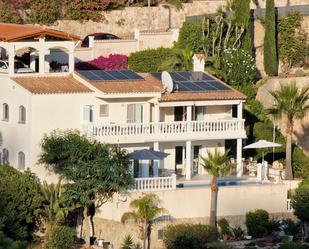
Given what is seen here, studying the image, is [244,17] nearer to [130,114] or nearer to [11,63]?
[130,114]

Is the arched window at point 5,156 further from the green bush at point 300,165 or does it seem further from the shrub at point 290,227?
the green bush at point 300,165

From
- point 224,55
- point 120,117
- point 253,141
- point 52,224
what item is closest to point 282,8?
point 224,55

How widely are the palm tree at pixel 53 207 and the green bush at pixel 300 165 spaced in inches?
456

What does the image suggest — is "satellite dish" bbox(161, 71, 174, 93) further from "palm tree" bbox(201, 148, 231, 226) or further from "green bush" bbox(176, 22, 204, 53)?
"green bush" bbox(176, 22, 204, 53)

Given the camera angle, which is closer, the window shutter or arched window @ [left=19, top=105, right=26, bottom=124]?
arched window @ [left=19, top=105, right=26, bottom=124]

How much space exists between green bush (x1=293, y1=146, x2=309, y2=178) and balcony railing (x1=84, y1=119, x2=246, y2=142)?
3539mm

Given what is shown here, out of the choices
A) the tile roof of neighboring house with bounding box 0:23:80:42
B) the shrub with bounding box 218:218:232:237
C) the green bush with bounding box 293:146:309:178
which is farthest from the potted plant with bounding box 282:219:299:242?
the tile roof of neighboring house with bounding box 0:23:80:42

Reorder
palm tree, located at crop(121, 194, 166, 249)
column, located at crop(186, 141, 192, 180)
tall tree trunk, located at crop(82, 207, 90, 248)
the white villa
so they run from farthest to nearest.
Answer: column, located at crop(186, 141, 192, 180) → the white villa → tall tree trunk, located at crop(82, 207, 90, 248) → palm tree, located at crop(121, 194, 166, 249)

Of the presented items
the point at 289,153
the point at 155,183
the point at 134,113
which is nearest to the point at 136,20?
the point at 134,113

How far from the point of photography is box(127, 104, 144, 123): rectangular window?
75.2 m

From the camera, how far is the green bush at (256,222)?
71812 mm

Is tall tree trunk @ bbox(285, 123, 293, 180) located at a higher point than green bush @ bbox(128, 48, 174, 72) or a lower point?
lower

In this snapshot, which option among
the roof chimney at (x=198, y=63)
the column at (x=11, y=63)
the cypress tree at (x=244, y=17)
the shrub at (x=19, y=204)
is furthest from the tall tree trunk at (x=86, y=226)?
the cypress tree at (x=244, y=17)

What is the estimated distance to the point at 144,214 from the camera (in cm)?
7031
